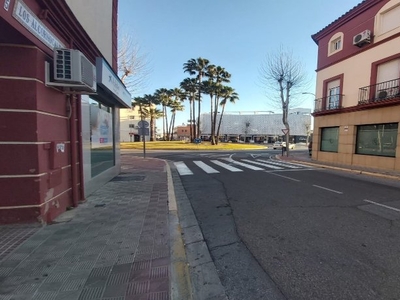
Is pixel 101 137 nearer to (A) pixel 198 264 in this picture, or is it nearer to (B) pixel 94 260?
(B) pixel 94 260

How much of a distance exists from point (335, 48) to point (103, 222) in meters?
19.0

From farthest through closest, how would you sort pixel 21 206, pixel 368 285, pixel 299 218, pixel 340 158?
1. pixel 340 158
2. pixel 299 218
3. pixel 21 206
4. pixel 368 285

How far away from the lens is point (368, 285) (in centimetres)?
252

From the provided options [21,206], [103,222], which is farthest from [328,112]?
[21,206]

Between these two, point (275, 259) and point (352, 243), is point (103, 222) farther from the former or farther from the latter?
point (352, 243)

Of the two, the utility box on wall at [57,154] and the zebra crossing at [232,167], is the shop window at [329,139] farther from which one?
the utility box on wall at [57,154]

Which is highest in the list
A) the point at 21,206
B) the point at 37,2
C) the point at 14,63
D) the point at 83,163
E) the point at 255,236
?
the point at 37,2

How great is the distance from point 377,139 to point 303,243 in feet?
43.1

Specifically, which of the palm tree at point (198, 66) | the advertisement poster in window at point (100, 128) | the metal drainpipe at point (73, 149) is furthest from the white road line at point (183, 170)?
the palm tree at point (198, 66)

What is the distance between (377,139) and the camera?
13.2 m

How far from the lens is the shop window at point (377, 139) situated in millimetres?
12344

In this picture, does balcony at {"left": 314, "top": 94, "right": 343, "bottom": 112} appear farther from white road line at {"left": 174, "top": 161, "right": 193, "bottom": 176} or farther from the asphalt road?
white road line at {"left": 174, "top": 161, "right": 193, "bottom": 176}

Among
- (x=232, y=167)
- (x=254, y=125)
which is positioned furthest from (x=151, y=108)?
(x=232, y=167)

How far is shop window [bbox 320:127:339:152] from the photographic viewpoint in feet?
53.3
